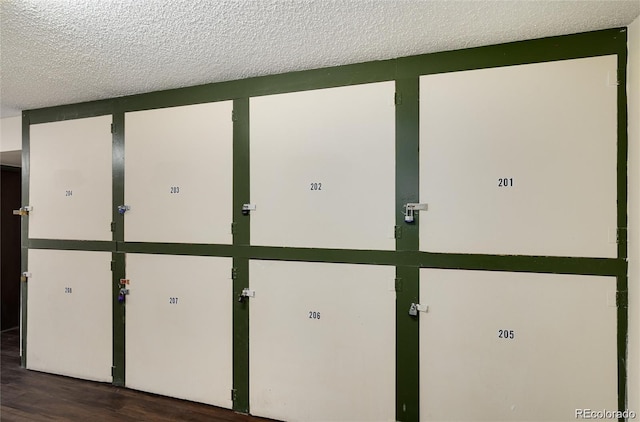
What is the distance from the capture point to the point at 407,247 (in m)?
2.06

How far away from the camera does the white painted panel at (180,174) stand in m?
2.46

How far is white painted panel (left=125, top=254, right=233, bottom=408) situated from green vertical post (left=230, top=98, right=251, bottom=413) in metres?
0.05

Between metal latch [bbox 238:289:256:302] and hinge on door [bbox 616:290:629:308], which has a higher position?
hinge on door [bbox 616:290:629:308]

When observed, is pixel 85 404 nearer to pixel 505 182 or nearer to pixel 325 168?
pixel 325 168

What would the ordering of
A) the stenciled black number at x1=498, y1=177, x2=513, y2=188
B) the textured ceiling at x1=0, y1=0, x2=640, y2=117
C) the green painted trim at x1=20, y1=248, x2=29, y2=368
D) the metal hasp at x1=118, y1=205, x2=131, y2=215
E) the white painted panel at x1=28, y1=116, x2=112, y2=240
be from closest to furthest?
the textured ceiling at x1=0, y1=0, x2=640, y2=117 < the stenciled black number at x1=498, y1=177, x2=513, y2=188 < the metal hasp at x1=118, y1=205, x2=131, y2=215 < the white painted panel at x1=28, y1=116, x2=112, y2=240 < the green painted trim at x1=20, y1=248, x2=29, y2=368

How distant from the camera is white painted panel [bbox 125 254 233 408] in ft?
8.04

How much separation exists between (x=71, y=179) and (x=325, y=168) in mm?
2160

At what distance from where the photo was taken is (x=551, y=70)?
1.83m

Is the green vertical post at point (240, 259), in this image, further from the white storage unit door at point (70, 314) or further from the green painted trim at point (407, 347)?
the white storage unit door at point (70, 314)

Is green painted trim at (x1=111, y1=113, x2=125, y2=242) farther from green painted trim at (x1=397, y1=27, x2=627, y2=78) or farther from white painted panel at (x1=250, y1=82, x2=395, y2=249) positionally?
green painted trim at (x1=397, y1=27, x2=627, y2=78)

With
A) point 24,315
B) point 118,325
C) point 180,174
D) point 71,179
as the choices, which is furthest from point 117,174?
point 24,315

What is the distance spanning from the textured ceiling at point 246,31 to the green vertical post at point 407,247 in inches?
11.5

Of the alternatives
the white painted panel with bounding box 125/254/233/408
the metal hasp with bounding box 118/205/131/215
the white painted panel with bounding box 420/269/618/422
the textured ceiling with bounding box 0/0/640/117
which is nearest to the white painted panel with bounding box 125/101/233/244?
the metal hasp with bounding box 118/205/131/215

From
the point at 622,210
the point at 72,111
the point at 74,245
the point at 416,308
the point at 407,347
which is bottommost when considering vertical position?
the point at 407,347
